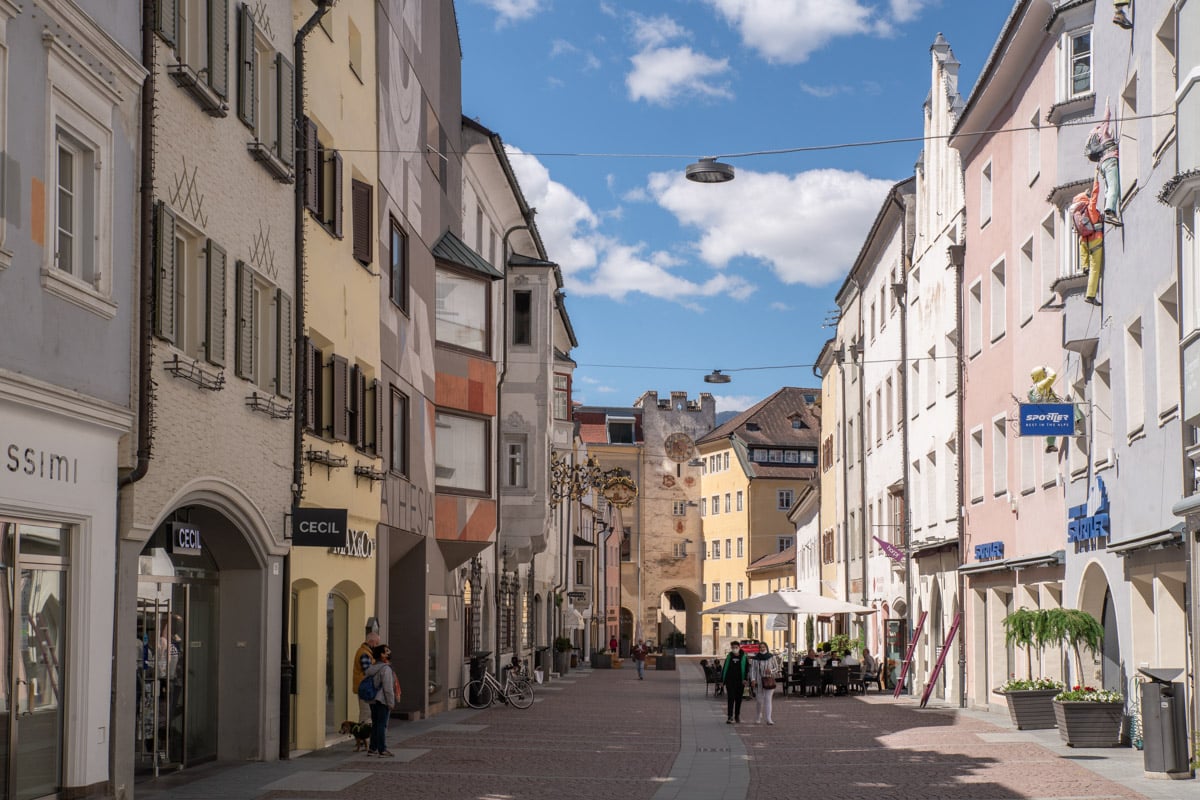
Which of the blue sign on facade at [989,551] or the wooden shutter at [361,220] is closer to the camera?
the wooden shutter at [361,220]

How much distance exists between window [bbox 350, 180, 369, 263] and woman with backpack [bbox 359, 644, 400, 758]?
21.3 ft

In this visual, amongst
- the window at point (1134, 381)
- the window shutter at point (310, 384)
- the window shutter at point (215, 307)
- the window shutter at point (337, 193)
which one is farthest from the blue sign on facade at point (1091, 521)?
the window shutter at point (215, 307)

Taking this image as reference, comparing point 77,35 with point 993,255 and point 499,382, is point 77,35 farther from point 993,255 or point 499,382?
point 499,382

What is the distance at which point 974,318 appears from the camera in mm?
33562

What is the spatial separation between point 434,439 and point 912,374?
1580cm

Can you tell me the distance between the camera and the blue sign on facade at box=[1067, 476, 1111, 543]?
75.9 ft

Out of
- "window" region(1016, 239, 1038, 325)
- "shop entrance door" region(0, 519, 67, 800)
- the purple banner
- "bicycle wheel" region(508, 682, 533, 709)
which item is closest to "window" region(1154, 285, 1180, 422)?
"window" region(1016, 239, 1038, 325)

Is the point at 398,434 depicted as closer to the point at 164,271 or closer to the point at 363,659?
the point at 363,659

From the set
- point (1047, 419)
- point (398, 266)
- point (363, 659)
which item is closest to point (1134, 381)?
point (1047, 419)

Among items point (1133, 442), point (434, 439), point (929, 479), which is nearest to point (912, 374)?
point (929, 479)

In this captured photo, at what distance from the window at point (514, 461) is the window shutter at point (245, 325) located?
2057cm

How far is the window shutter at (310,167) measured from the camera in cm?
2112

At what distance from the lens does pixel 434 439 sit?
Answer: 101 feet

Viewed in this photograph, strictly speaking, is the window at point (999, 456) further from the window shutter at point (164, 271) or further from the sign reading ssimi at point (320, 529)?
the window shutter at point (164, 271)
